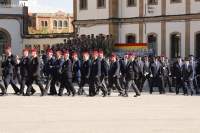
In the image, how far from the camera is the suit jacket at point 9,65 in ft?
88.2

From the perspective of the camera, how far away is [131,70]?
2675 cm

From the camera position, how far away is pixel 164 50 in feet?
154

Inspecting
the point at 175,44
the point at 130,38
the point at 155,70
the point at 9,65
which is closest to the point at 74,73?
the point at 9,65

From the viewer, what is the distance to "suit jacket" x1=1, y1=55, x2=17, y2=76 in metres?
26.9

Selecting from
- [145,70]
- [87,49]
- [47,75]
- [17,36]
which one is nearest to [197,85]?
[145,70]

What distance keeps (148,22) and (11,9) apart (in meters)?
14.7

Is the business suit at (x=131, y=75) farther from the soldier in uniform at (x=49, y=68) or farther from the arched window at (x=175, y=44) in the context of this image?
the arched window at (x=175, y=44)

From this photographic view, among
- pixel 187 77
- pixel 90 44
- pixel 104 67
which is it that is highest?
pixel 90 44

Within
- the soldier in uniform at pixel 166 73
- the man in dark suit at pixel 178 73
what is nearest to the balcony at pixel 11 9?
the soldier in uniform at pixel 166 73

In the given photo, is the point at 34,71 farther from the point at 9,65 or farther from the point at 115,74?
the point at 115,74

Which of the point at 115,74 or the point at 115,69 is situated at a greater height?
the point at 115,69
